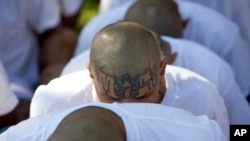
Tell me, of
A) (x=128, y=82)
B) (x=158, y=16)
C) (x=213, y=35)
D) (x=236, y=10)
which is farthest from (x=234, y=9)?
(x=128, y=82)

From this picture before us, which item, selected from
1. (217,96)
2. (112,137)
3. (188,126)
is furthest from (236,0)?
(112,137)

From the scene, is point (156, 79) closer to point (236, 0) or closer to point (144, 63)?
point (144, 63)

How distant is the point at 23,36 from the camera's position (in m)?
3.72

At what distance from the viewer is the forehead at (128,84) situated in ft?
7.88

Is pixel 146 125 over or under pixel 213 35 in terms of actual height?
over

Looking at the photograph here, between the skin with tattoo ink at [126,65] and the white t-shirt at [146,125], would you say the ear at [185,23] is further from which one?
the white t-shirt at [146,125]

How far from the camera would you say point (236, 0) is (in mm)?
3809

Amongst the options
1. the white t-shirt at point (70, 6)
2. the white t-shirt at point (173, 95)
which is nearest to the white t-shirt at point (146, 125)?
the white t-shirt at point (173, 95)

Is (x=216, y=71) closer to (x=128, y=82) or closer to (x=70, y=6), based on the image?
(x=128, y=82)

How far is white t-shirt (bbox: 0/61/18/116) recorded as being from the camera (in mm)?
2904

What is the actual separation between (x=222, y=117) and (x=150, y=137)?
689 mm

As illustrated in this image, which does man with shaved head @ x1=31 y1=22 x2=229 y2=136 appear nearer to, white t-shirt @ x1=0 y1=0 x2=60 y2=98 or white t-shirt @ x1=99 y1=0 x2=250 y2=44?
white t-shirt @ x1=0 y1=0 x2=60 y2=98

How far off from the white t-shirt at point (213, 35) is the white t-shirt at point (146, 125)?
4.08 feet

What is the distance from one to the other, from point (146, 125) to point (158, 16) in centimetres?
107
